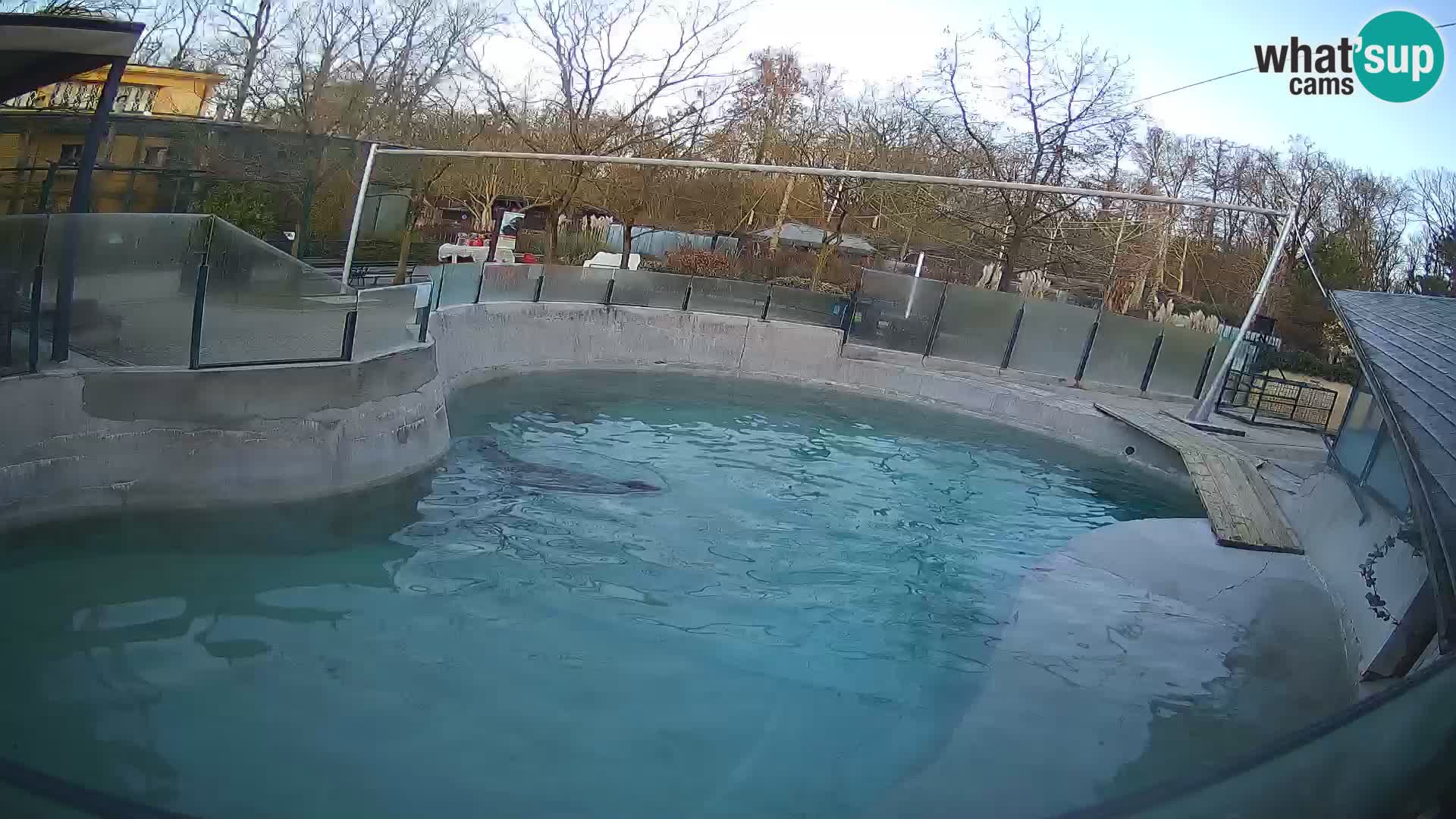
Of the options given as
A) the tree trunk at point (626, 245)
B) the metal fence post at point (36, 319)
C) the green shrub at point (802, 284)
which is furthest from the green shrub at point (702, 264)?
the metal fence post at point (36, 319)

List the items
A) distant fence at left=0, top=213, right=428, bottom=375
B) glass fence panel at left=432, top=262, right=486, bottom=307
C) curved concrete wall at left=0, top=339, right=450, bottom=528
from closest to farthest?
1. curved concrete wall at left=0, top=339, right=450, bottom=528
2. distant fence at left=0, top=213, right=428, bottom=375
3. glass fence panel at left=432, top=262, right=486, bottom=307

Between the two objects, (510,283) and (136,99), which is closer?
(510,283)

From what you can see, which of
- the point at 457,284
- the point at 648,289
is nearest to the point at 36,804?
the point at 457,284

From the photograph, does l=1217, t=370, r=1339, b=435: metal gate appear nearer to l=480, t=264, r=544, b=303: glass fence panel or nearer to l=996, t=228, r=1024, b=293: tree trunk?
l=996, t=228, r=1024, b=293: tree trunk

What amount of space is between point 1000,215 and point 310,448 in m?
30.2

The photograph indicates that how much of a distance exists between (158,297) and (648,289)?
14064 mm

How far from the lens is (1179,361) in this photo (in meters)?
22.9

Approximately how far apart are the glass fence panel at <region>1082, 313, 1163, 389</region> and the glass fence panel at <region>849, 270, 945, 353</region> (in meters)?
3.55

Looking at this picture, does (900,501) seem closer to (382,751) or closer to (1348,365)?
(382,751)

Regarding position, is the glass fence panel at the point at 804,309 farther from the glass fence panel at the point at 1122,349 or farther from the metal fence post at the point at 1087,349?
the glass fence panel at the point at 1122,349

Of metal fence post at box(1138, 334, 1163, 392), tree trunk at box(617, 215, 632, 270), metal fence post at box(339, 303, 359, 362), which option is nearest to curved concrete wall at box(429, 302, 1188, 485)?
metal fence post at box(1138, 334, 1163, 392)

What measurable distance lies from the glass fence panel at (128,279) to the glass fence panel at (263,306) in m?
0.20

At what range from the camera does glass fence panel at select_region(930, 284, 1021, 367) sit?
23562 millimetres

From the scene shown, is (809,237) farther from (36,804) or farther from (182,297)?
(36,804)
